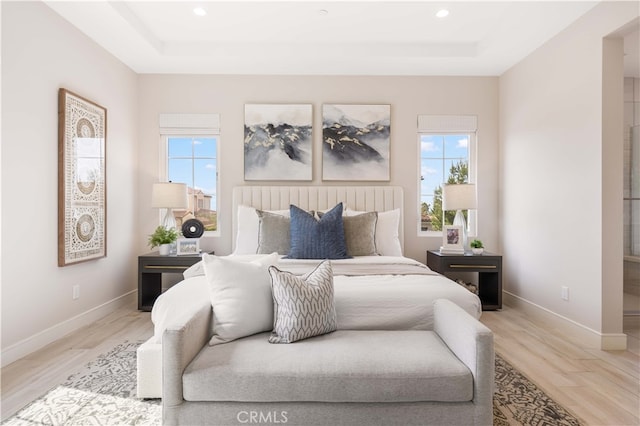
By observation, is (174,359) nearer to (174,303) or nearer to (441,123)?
(174,303)

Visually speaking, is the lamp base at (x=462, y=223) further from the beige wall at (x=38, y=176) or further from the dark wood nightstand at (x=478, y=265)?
the beige wall at (x=38, y=176)

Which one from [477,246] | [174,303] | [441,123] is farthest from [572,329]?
[174,303]

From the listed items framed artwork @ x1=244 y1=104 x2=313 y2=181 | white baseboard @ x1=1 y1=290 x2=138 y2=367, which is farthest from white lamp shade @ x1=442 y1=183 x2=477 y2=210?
white baseboard @ x1=1 y1=290 x2=138 y2=367

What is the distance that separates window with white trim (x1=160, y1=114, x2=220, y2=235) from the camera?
446cm

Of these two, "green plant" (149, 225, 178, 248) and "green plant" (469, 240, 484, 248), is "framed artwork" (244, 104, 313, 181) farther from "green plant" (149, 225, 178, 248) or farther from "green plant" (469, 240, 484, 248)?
"green plant" (469, 240, 484, 248)

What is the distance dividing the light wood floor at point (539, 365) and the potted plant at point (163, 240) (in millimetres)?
735

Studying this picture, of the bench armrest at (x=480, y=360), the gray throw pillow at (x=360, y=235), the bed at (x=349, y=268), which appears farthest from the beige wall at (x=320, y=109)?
the bench armrest at (x=480, y=360)

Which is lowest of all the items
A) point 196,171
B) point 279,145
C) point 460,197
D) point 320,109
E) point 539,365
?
point 539,365

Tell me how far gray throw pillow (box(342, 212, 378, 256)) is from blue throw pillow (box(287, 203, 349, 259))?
4.7 inches

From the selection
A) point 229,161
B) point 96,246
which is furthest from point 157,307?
point 229,161

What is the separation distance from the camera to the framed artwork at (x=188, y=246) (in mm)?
3944

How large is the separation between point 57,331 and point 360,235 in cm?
272

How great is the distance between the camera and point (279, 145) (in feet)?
14.4

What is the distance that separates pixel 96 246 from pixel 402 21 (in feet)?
11.8
